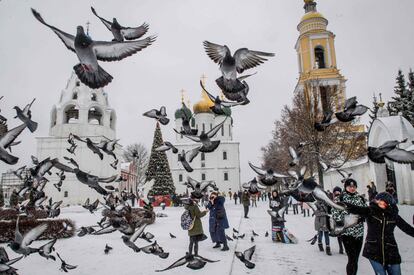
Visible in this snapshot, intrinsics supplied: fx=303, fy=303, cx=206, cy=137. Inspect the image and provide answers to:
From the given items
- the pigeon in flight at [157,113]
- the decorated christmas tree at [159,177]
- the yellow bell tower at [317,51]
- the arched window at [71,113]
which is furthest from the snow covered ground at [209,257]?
the yellow bell tower at [317,51]

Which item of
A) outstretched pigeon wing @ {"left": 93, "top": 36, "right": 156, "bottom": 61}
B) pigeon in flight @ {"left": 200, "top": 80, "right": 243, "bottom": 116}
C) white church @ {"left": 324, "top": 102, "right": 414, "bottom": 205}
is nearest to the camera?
outstretched pigeon wing @ {"left": 93, "top": 36, "right": 156, "bottom": 61}

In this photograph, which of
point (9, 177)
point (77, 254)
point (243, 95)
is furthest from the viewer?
point (9, 177)

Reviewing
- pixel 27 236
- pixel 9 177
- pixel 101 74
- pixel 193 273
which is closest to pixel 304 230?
pixel 193 273

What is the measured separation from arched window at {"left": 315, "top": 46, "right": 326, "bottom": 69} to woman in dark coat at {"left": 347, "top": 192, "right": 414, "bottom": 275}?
123 feet

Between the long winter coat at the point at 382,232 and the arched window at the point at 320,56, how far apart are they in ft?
123

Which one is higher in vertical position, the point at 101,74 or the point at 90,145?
the point at 101,74

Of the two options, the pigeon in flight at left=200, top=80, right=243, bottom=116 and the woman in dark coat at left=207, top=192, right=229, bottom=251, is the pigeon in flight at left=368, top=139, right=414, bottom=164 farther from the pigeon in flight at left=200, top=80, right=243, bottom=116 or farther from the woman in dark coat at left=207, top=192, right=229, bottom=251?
the woman in dark coat at left=207, top=192, right=229, bottom=251

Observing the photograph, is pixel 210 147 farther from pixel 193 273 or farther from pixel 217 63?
pixel 193 273

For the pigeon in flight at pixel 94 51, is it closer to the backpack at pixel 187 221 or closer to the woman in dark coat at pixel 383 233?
the woman in dark coat at pixel 383 233

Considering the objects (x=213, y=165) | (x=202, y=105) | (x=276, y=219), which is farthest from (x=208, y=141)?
(x=202, y=105)

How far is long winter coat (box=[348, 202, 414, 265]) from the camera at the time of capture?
173 inches

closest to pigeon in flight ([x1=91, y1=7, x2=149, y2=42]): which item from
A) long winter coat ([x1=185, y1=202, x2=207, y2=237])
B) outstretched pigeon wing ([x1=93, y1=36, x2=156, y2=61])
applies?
outstretched pigeon wing ([x1=93, y1=36, x2=156, y2=61])

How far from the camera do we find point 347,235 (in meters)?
5.09

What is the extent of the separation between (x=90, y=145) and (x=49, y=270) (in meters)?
3.77
